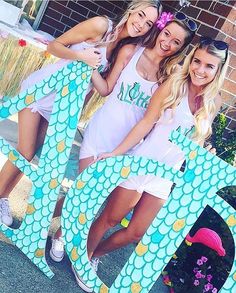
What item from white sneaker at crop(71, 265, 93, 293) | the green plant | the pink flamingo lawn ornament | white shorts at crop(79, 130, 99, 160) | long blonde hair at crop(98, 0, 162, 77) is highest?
long blonde hair at crop(98, 0, 162, 77)

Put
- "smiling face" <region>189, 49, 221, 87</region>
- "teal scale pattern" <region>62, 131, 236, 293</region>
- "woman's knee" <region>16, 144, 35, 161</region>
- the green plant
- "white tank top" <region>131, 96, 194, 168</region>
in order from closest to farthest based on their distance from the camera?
1. "teal scale pattern" <region>62, 131, 236, 293</region>
2. "smiling face" <region>189, 49, 221, 87</region>
3. "white tank top" <region>131, 96, 194, 168</region>
4. "woman's knee" <region>16, 144, 35, 161</region>
5. the green plant

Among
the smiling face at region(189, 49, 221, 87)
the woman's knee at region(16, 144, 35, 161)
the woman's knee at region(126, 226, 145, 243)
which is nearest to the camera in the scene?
the smiling face at region(189, 49, 221, 87)

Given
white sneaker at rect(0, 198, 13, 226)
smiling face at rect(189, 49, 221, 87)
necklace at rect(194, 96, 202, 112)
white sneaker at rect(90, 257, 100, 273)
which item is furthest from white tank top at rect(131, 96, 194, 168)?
white sneaker at rect(0, 198, 13, 226)

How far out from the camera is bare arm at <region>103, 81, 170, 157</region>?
2236 millimetres

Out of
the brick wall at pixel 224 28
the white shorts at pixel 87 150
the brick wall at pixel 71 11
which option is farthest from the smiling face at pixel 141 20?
the brick wall at pixel 71 11

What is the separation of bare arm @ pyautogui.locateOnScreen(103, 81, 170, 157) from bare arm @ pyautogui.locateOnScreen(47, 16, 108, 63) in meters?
0.44

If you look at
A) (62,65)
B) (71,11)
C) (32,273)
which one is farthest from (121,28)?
(71,11)

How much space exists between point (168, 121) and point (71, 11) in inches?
117

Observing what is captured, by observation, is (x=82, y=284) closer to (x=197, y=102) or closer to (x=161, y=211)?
(x=161, y=211)

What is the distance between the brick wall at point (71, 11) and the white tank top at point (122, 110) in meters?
2.63

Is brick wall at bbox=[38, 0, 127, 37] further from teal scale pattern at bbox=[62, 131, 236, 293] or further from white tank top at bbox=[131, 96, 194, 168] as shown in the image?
teal scale pattern at bbox=[62, 131, 236, 293]

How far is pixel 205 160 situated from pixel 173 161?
11.3 inches

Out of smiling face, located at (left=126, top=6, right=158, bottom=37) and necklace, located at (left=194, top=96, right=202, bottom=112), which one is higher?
smiling face, located at (left=126, top=6, right=158, bottom=37)

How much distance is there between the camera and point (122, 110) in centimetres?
238
